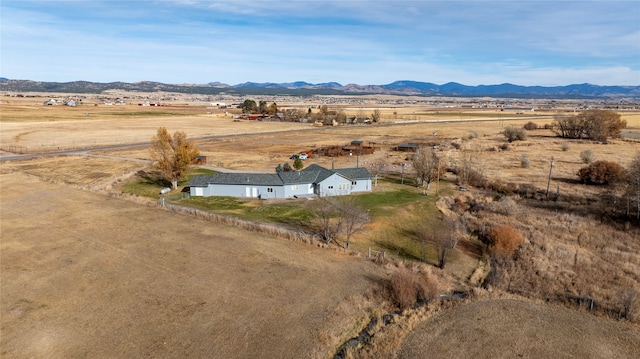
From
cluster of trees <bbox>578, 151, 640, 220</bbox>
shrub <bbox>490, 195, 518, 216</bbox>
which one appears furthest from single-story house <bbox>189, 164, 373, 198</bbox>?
cluster of trees <bbox>578, 151, 640, 220</bbox>

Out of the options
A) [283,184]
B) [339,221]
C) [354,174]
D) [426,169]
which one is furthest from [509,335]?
[426,169]

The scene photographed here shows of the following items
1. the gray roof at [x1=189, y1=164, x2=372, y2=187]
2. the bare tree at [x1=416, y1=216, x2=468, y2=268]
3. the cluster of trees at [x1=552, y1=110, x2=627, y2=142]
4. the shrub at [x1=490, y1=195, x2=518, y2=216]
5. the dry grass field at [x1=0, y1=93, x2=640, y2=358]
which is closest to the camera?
the dry grass field at [x1=0, y1=93, x2=640, y2=358]

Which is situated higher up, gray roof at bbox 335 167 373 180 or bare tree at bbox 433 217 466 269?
gray roof at bbox 335 167 373 180

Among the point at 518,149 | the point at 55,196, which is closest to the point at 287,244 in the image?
the point at 55,196

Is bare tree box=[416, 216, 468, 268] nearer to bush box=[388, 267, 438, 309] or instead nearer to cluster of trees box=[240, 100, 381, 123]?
bush box=[388, 267, 438, 309]

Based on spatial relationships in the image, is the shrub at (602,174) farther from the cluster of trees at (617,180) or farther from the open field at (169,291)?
the open field at (169,291)

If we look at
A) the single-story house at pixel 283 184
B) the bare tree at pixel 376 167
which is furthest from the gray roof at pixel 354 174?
the bare tree at pixel 376 167

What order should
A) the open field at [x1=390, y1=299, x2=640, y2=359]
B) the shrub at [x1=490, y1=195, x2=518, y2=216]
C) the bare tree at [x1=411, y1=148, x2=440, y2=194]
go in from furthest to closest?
the bare tree at [x1=411, y1=148, x2=440, y2=194] → the shrub at [x1=490, y1=195, x2=518, y2=216] → the open field at [x1=390, y1=299, x2=640, y2=359]
